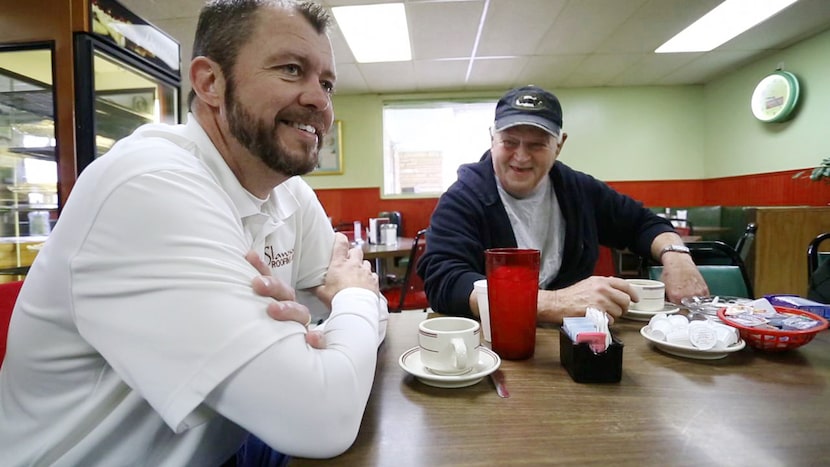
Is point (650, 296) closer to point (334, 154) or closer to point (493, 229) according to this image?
point (493, 229)

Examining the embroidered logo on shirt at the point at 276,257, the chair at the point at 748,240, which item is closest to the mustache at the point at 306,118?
the embroidered logo on shirt at the point at 276,257

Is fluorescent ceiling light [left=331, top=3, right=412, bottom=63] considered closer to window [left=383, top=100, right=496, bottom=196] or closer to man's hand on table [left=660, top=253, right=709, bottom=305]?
window [left=383, top=100, right=496, bottom=196]

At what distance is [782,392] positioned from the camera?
26.2 inches

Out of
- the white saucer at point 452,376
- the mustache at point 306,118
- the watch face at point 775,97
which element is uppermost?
the watch face at point 775,97

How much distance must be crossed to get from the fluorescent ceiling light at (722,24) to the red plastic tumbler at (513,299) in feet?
14.9

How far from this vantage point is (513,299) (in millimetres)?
812

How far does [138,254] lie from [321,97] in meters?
0.55

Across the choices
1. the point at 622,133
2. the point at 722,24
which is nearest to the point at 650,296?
the point at 722,24

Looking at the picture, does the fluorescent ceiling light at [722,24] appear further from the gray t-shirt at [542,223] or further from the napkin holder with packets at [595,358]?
the napkin holder with packets at [595,358]

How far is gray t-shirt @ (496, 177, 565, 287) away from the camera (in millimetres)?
1626

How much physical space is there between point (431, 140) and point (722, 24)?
12.2ft

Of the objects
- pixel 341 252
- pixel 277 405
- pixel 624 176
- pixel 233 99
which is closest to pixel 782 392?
pixel 277 405

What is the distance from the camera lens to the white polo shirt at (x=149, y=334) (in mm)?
532

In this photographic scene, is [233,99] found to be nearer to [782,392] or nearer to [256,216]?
[256,216]
